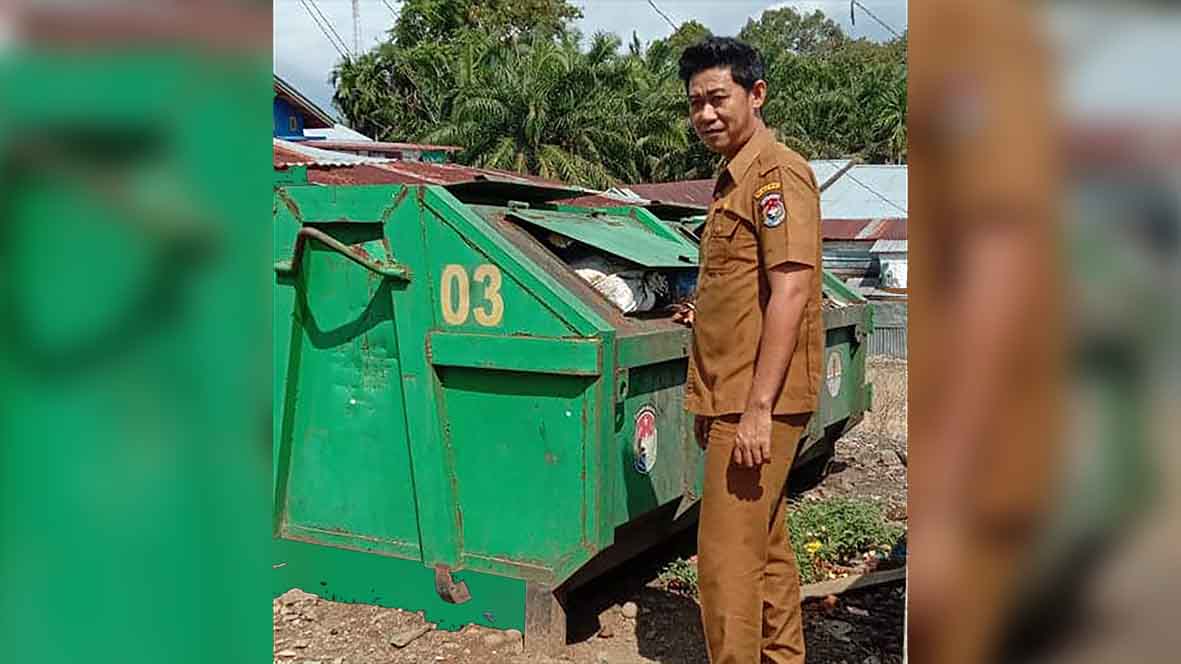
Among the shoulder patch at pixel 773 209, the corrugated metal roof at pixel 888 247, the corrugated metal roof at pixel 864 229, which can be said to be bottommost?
the shoulder patch at pixel 773 209

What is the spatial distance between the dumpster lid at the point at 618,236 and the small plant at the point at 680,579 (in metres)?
1.19

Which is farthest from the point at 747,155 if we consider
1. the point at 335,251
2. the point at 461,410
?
the point at 335,251

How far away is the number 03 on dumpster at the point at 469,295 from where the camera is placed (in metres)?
3.11

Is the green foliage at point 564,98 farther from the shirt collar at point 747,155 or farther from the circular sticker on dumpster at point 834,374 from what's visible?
the shirt collar at point 747,155

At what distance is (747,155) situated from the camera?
247cm

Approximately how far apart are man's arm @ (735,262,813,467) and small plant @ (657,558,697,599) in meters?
1.65

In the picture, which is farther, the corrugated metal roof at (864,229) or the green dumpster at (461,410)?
the corrugated metal roof at (864,229)

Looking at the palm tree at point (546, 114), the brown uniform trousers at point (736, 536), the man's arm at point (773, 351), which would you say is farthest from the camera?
the palm tree at point (546, 114)

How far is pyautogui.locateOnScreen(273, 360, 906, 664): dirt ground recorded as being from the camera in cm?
324

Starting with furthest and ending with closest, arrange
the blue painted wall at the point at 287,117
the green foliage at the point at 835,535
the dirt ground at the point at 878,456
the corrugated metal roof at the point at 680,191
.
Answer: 1. the blue painted wall at the point at 287,117
2. the corrugated metal roof at the point at 680,191
3. the dirt ground at the point at 878,456
4. the green foliage at the point at 835,535

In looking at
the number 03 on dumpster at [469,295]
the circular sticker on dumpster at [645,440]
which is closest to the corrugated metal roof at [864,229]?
the circular sticker on dumpster at [645,440]
